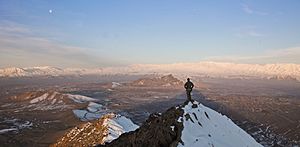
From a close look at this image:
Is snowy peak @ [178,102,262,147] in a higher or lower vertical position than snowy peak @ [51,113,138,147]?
higher

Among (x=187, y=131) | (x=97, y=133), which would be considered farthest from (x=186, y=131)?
(x=97, y=133)

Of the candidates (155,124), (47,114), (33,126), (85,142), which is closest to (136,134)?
(155,124)

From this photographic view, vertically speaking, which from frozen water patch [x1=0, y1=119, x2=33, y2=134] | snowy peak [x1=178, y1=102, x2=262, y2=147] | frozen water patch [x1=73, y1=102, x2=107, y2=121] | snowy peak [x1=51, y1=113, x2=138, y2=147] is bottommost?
frozen water patch [x1=0, y1=119, x2=33, y2=134]

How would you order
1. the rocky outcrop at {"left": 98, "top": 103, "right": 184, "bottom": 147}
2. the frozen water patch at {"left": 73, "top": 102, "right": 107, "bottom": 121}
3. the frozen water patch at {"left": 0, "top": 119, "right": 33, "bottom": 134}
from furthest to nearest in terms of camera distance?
the frozen water patch at {"left": 73, "top": 102, "right": 107, "bottom": 121} → the frozen water patch at {"left": 0, "top": 119, "right": 33, "bottom": 134} → the rocky outcrop at {"left": 98, "top": 103, "right": 184, "bottom": 147}

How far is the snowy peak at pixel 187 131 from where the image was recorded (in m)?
24.8

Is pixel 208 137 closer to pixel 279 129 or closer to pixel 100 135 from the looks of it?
pixel 100 135

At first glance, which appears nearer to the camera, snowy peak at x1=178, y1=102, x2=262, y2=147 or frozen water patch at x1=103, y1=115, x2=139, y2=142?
snowy peak at x1=178, y1=102, x2=262, y2=147

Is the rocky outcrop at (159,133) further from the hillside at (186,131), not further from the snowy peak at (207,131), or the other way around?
the snowy peak at (207,131)

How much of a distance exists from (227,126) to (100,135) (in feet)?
215

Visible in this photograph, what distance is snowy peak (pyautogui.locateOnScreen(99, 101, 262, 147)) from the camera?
24844 mm

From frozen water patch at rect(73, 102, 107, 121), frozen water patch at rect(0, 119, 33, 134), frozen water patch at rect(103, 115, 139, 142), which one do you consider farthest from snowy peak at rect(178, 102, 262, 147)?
frozen water patch at rect(73, 102, 107, 121)

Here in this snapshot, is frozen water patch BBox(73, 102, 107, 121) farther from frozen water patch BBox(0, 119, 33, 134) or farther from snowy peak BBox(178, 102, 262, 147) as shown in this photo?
snowy peak BBox(178, 102, 262, 147)

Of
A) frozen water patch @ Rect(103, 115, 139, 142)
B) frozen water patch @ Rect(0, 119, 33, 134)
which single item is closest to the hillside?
frozen water patch @ Rect(103, 115, 139, 142)


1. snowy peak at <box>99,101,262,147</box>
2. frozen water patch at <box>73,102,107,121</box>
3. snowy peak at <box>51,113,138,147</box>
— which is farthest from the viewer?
frozen water patch at <box>73,102,107,121</box>
